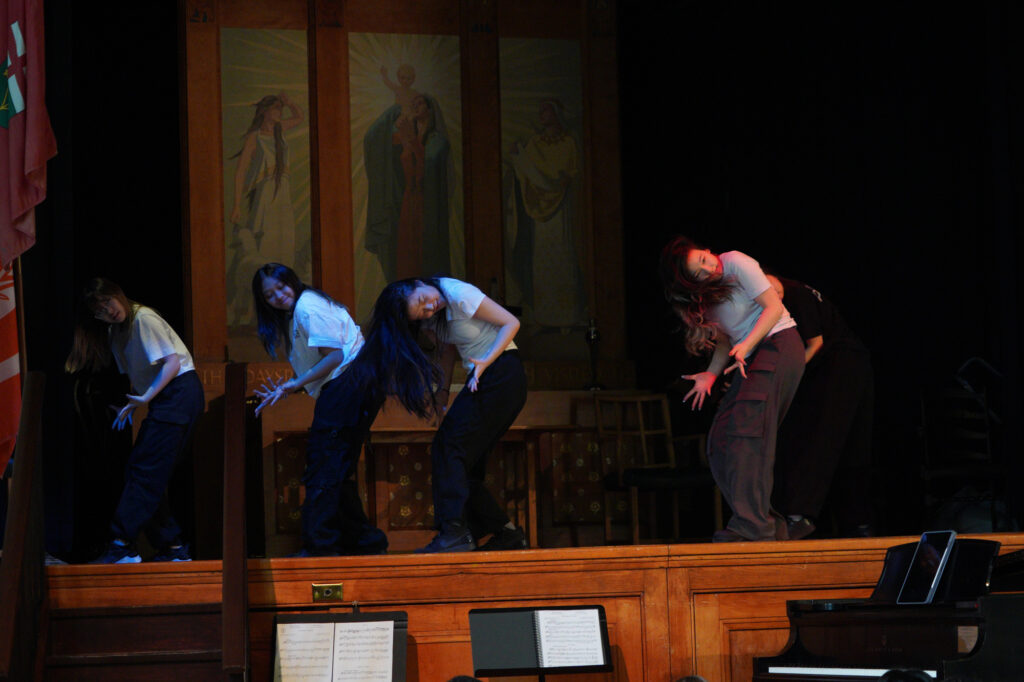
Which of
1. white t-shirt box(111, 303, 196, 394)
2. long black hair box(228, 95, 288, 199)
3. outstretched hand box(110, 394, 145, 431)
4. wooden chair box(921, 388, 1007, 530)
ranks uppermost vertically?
long black hair box(228, 95, 288, 199)

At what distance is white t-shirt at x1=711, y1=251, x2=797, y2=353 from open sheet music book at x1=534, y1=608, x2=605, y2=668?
1.20 metres

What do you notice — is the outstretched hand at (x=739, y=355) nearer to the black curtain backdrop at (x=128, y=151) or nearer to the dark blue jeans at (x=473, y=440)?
the dark blue jeans at (x=473, y=440)

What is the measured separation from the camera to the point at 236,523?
3.84 meters

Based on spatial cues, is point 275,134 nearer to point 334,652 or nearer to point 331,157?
A: point 331,157

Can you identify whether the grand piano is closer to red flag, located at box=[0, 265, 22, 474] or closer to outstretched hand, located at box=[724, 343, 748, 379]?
outstretched hand, located at box=[724, 343, 748, 379]

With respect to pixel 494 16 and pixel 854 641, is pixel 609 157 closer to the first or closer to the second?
pixel 494 16

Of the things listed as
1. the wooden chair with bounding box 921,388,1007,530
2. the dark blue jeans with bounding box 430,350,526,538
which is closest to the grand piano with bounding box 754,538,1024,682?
the dark blue jeans with bounding box 430,350,526,538

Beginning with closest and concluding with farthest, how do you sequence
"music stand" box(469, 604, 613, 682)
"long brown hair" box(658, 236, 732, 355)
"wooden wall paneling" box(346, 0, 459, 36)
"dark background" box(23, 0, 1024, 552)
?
"music stand" box(469, 604, 613, 682) < "long brown hair" box(658, 236, 732, 355) < "dark background" box(23, 0, 1024, 552) < "wooden wall paneling" box(346, 0, 459, 36)

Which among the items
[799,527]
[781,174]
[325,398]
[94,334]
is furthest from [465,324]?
[781,174]

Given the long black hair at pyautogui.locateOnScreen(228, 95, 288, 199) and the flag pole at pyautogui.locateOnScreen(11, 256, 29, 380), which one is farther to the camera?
the long black hair at pyautogui.locateOnScreen(228, 95, 288, 199)

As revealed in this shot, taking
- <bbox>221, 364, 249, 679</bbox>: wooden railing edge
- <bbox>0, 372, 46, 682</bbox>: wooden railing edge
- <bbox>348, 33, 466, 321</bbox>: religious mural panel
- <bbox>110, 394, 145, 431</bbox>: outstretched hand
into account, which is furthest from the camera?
<bbox>348, 33, 466, 321</bbox>: religious mural panel

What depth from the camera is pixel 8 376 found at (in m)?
5.05

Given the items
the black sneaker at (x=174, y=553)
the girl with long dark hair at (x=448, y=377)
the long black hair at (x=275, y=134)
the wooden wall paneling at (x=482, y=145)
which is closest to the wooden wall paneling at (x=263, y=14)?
the long black hair at (x=275, y=134)

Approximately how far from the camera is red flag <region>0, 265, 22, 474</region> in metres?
5.01
